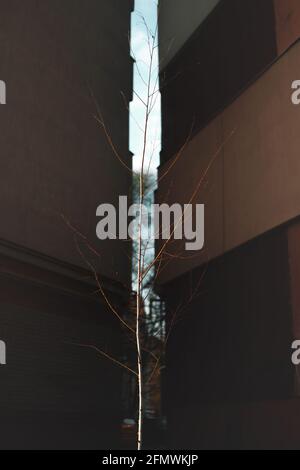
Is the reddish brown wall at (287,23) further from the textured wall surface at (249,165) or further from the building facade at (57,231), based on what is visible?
the building facade at (57,231)

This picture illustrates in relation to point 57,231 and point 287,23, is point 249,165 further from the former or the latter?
point 57,231

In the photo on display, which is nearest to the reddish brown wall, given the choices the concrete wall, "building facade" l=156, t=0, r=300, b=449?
"building facade" l=156, t=0, r=300, b=449

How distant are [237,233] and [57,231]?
478 centimetres

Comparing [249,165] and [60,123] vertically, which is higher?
[60,123]

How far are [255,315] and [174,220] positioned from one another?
4.29 m

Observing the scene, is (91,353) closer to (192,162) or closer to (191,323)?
(191,323)

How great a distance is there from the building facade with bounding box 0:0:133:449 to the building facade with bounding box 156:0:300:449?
2.10 m

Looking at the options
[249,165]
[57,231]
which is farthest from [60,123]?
[249,165]

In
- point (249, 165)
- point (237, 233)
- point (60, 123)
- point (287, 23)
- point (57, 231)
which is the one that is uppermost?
point (287, 23)

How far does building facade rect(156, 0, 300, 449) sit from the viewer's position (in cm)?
1188

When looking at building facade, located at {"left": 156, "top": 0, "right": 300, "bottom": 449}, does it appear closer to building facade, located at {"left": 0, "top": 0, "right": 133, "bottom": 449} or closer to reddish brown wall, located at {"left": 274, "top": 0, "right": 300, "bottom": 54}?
reddish brown wall, located at {"left": 274, "top": 0, "right": 300, "bottom": 54}

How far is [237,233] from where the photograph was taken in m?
13.7

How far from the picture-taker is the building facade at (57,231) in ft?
43.3
